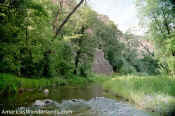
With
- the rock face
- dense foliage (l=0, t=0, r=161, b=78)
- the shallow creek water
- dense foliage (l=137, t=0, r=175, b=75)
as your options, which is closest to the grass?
the shallow creek water

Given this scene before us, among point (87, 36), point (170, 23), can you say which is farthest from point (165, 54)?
point (87, 36)

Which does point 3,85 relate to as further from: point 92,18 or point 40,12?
point 92,18

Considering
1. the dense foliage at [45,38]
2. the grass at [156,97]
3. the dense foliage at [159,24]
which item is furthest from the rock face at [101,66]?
the grass at [156,97]

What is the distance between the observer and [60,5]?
61.8 feet

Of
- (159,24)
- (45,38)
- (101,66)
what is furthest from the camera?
(101,66)

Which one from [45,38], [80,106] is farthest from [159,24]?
[80,106]

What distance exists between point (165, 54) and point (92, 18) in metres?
12.3

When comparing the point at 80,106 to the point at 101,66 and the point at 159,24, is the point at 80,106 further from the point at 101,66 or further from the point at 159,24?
the point at 101,66

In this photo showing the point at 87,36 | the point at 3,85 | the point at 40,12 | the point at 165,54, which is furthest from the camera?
the point at 87,36

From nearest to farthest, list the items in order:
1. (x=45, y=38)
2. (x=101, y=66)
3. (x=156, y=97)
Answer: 1. (x=156, y=97)
2. (x=45, y=38)
3. (x=101, y=66)

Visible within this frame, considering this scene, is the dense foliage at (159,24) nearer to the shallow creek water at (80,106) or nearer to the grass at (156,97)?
the grass at (156,97)

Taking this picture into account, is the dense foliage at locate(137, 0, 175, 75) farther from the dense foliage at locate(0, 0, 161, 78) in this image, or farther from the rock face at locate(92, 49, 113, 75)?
the rock face at locate(92, 49, 113, 75)

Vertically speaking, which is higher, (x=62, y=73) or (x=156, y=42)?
(x=156, y=42)

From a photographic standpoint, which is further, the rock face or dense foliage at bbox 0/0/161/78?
the rock face
